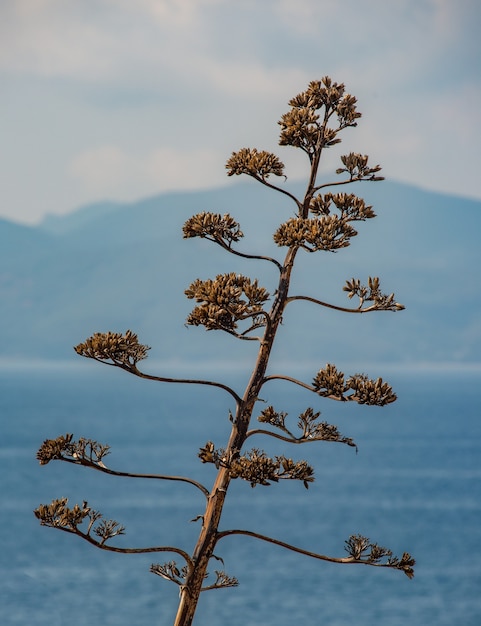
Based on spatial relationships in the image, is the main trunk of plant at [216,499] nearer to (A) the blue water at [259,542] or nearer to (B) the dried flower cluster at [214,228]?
(B) the dried flower cluster at [214,228]

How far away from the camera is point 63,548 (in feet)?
338

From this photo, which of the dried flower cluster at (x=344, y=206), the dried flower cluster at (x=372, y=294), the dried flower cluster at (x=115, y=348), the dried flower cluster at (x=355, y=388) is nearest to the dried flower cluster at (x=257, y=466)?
the dried flower cluster at (x=355, y=388)

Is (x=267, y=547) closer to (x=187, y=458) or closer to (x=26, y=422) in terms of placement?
(x=187, y=458)

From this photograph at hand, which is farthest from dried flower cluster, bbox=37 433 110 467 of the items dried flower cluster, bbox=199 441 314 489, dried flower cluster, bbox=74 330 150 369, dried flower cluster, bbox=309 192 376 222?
dried flower cluster, bbox=309 192 376 222

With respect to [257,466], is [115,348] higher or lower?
higher

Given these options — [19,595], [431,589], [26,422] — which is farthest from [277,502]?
[26,422]

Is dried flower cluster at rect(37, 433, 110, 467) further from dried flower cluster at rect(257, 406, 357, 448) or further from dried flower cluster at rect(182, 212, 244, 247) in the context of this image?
dried flower cluster at rect(182, 212, 244, 247)

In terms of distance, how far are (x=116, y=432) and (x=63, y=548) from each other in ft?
196

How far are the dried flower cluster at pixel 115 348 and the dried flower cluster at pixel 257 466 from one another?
0.83 metres

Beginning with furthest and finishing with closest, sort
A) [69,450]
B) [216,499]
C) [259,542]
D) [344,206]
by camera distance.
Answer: [259,542]
[344,206]
[216,499]
[69,450]

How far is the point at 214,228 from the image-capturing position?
945 cm

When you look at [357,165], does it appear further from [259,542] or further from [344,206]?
[259,542]

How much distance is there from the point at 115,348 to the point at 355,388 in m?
Answer: 1.74

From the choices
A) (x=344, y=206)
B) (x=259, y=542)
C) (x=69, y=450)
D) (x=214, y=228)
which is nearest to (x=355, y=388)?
(x=344, y=206)
